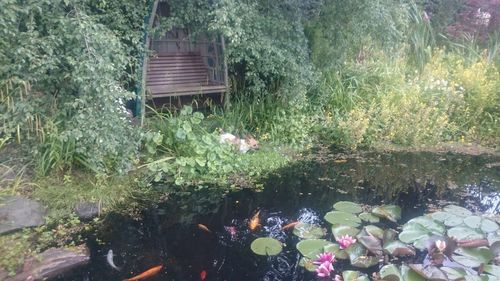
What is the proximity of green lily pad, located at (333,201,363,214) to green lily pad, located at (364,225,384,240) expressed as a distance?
1.40 ft

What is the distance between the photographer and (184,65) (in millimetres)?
5840

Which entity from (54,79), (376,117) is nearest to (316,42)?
(376,117)

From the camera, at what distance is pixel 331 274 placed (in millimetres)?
3135

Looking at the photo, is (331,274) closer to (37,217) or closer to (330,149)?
(37,217)

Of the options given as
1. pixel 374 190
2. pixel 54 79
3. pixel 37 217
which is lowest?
pixel 374 190

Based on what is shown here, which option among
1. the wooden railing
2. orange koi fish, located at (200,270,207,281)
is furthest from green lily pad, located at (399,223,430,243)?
the wooden railing

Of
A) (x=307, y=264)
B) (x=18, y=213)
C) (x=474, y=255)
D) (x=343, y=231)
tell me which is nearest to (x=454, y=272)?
(x=474, y=255)

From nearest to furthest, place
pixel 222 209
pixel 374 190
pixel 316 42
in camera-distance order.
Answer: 1. pixel 222 209
2. pixel 374 190
3. pixel 316 42

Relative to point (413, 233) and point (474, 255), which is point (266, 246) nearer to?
point (413, 233)

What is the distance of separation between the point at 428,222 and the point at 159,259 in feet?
6.95

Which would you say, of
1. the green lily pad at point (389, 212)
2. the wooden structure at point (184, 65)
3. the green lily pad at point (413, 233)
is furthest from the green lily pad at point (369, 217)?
the wooden structure at point (184, 65)

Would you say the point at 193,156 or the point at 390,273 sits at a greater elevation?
Answer: the point at 193,156

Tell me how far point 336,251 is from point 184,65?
11.2ft

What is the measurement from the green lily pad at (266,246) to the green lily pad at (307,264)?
0.70 feet
